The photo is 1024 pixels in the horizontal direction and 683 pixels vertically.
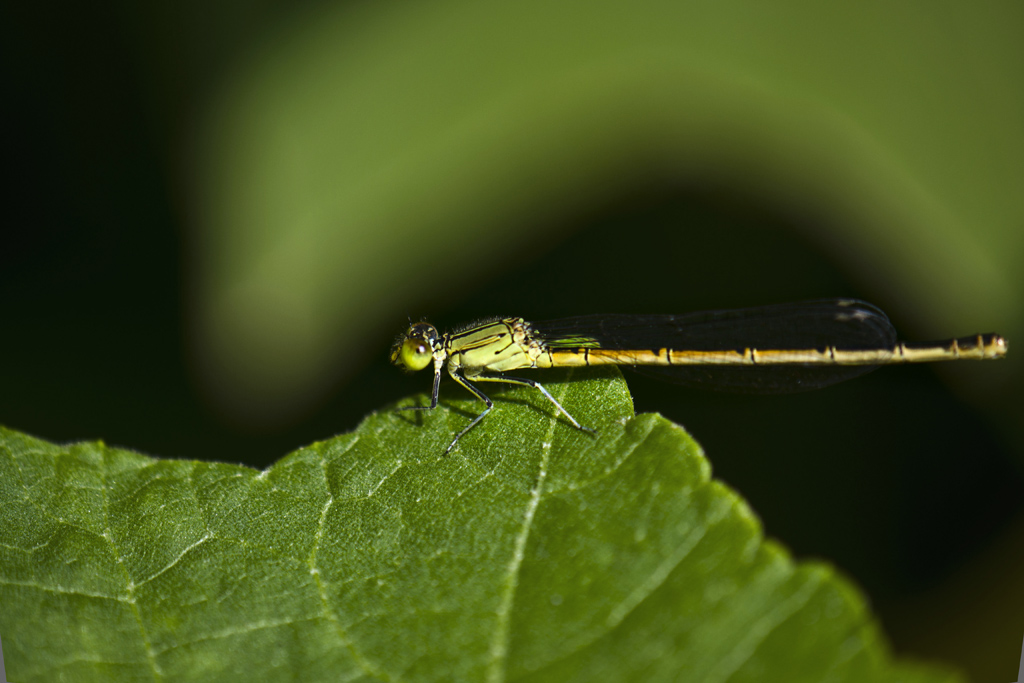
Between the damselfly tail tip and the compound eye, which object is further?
the compound eye

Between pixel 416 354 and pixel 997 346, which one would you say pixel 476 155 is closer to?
pixel 416 354

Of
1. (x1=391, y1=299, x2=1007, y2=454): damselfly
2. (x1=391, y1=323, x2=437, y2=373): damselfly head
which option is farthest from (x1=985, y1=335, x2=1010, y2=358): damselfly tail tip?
(x1=391, y1=323, x2=437, y2=373): damselfly head

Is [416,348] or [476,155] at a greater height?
[476,155]

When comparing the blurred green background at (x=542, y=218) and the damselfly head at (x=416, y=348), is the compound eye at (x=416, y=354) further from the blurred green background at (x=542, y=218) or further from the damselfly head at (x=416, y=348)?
the blurred green background at (x=542, y=218)

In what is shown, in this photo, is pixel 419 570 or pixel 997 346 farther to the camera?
pixel 997 346

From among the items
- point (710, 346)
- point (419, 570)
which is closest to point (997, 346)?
point (710, 346)

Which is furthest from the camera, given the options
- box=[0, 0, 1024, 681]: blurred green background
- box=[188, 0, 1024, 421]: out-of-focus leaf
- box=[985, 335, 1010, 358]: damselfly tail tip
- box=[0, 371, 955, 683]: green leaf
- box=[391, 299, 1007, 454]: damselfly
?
box=[391, 299, 1007, 454]: damselfly

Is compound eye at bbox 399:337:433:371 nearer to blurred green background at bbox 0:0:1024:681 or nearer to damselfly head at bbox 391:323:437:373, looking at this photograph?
damselfly head at bbox 391:323:437:373

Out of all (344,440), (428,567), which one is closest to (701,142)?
(344,440)

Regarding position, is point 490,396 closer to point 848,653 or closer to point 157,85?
point 848,653
